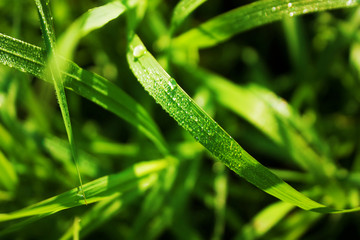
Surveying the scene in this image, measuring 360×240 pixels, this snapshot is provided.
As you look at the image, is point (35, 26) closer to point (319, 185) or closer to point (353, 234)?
point (319, 185)

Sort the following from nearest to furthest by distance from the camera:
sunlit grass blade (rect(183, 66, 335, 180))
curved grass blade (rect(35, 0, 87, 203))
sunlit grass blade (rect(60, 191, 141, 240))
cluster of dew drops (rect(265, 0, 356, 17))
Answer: curved grass blade (rect(35, 0, 87, 203))
cluster of dew drops (rect(265, 0, 356, 17))
sunlit grass blade (rect(60, 191, 141, 240))
sunlit grass blade (rect(183, 66, 335, 180))

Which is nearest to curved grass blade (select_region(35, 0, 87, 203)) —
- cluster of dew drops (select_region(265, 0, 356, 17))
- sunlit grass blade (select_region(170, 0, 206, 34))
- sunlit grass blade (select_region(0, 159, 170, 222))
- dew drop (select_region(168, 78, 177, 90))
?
sunlit grass blade (select_region(0, 159, 170, 222))

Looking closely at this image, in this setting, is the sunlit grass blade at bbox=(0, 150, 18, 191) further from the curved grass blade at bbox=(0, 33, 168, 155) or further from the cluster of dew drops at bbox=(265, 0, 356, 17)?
the cluster of dew drops at bbox=(265, 0, 356, 17)

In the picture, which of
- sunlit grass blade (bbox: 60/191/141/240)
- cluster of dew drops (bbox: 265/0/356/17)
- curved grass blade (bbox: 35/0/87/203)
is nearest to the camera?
curved grass blade (bbox: 35/0/87/203)

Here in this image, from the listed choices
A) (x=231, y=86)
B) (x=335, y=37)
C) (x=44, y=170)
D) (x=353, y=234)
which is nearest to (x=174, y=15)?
(x=231, y=86)

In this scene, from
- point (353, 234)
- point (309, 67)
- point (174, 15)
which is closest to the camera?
point (174, 15)

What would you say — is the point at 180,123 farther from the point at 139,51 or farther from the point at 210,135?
the point at 139,51
